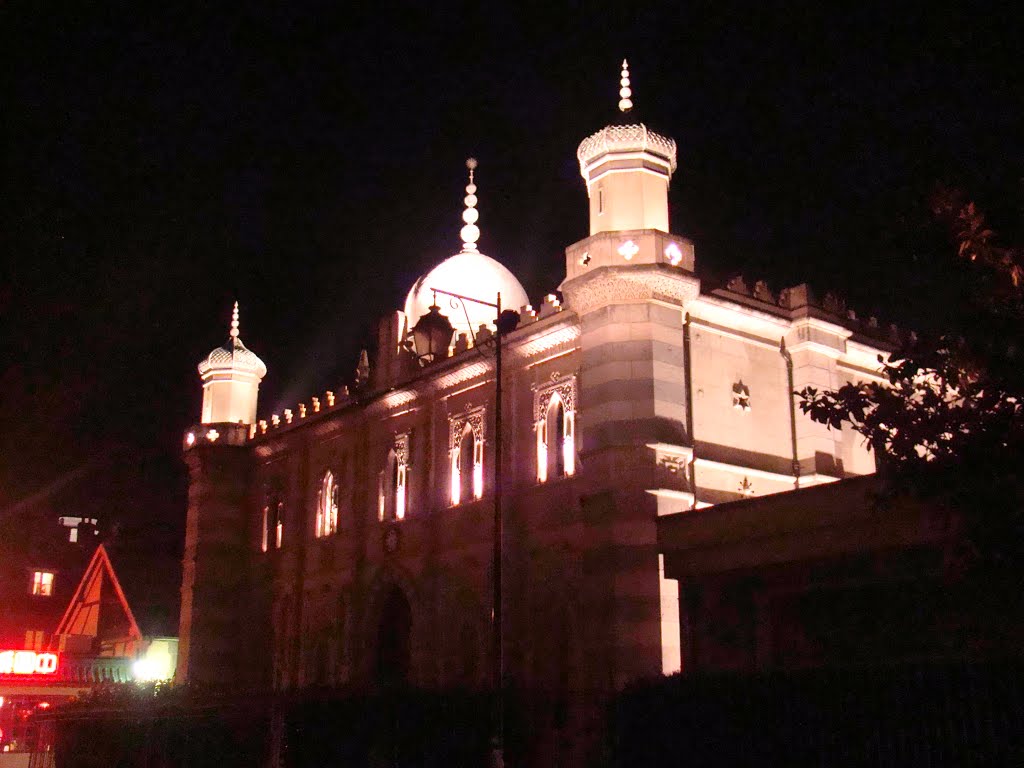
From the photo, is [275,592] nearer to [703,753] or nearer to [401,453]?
[401,453]

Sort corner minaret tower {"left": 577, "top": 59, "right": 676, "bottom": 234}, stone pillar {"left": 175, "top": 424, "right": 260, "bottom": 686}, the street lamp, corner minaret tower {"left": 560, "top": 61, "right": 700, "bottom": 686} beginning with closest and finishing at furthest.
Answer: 1. corner minaret tower {"left": 560, "top": 61, "right": 700, "bottom": 686}
2. corner minaret tower {"left": 577, "top": 59, "right": 676, "bottom": 234}
3. the street lamp
4. stone pillar {"left": 175, "top": 424, "right": 260, "bottom": 686}

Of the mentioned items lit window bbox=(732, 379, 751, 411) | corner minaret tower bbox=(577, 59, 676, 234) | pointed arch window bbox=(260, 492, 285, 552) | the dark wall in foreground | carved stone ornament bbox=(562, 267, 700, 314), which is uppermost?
corner minaret tower bbox=(577, 59, 676, 234)

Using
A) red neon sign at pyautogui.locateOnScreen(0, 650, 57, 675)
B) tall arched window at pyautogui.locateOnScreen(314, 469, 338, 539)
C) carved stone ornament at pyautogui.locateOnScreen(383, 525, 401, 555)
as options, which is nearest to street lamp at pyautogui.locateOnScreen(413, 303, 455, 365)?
carved stone ornament at pyautogui.locateOnScreen(383, 525, 401, 555)

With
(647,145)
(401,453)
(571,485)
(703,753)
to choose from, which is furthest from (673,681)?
(401,453)

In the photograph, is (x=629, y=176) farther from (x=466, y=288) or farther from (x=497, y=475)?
(x=466, y=288)

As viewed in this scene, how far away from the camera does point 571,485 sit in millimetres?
26812

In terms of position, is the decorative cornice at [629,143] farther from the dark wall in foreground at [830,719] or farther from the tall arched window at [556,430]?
the dark wall in foreground at [830,719]

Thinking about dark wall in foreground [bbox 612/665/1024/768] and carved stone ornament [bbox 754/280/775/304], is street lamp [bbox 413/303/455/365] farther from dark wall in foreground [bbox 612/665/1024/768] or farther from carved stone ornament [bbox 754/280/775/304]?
dark wall in foreground [bbox 612/665/1024/768]

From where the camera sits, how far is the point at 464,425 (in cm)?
3084

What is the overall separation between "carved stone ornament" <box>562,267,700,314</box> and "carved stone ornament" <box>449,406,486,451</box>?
541cm

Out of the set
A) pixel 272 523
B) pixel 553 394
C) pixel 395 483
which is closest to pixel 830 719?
pixel 553 394

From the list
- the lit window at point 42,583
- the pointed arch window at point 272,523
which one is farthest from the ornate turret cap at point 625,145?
the lit window at point 42,583

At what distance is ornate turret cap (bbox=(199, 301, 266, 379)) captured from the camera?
4150 cm

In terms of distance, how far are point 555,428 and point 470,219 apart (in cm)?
1320
